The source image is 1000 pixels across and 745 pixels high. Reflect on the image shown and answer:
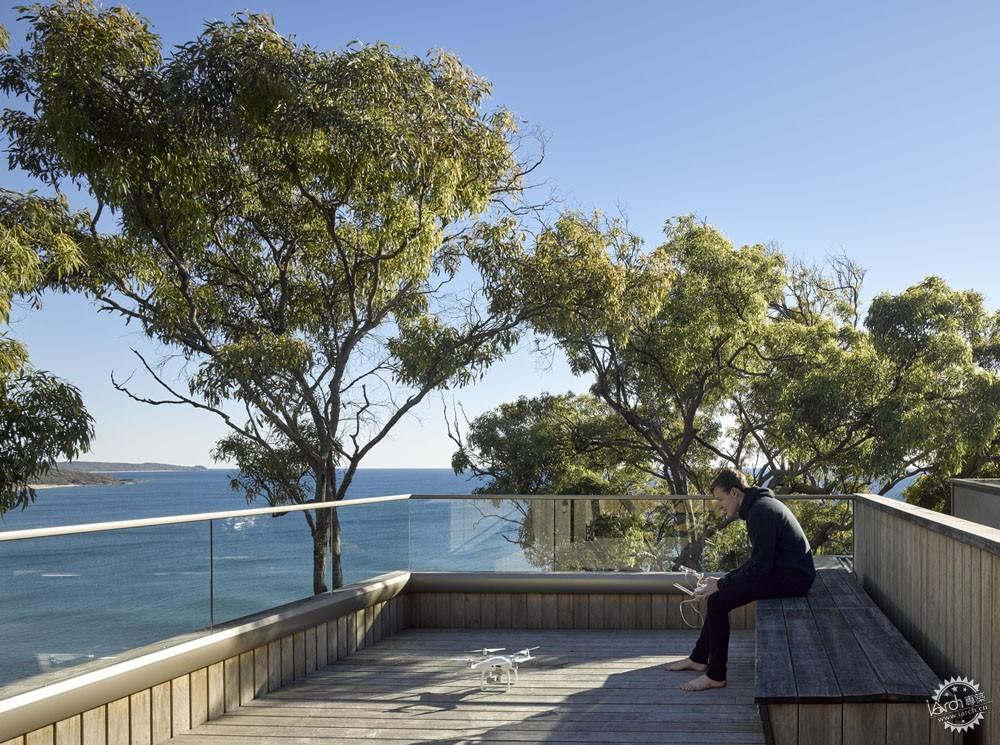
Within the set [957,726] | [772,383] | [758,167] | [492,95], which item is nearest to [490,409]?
[772,383]

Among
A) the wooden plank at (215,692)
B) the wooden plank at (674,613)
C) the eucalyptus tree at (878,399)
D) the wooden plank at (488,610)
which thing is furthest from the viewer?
the eucalyptus tree at (878,399)

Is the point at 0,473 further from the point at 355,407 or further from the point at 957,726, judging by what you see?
the point at 957,726

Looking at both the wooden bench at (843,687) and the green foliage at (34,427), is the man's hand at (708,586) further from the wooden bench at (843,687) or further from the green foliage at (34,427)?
the green foliage at (34,427)

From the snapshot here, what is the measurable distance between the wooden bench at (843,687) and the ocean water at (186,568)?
9.48 ft

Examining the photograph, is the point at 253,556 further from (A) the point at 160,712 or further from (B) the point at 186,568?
(A) the point at 160,712

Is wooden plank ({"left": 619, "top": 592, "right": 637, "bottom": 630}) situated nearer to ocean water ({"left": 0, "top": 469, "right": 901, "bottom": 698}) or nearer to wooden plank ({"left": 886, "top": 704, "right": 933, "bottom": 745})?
ocean water ({"left": 0, "top": 469, "right": 901, "bottom": 698})

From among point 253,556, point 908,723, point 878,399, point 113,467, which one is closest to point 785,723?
point 908,723

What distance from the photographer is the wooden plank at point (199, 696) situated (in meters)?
5.29

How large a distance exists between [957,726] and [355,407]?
11.0m

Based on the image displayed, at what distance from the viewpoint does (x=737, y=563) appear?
356 inches

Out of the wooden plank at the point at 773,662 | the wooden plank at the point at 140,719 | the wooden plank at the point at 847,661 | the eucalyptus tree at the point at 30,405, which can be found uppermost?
the eucalyptus tree at the point at 30,405

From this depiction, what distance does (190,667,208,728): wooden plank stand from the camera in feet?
17.3

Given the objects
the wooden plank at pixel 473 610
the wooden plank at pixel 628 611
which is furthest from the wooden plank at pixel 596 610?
the wooden plank at pixel 473 610

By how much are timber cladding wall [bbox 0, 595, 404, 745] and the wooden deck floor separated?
0.08 meters
